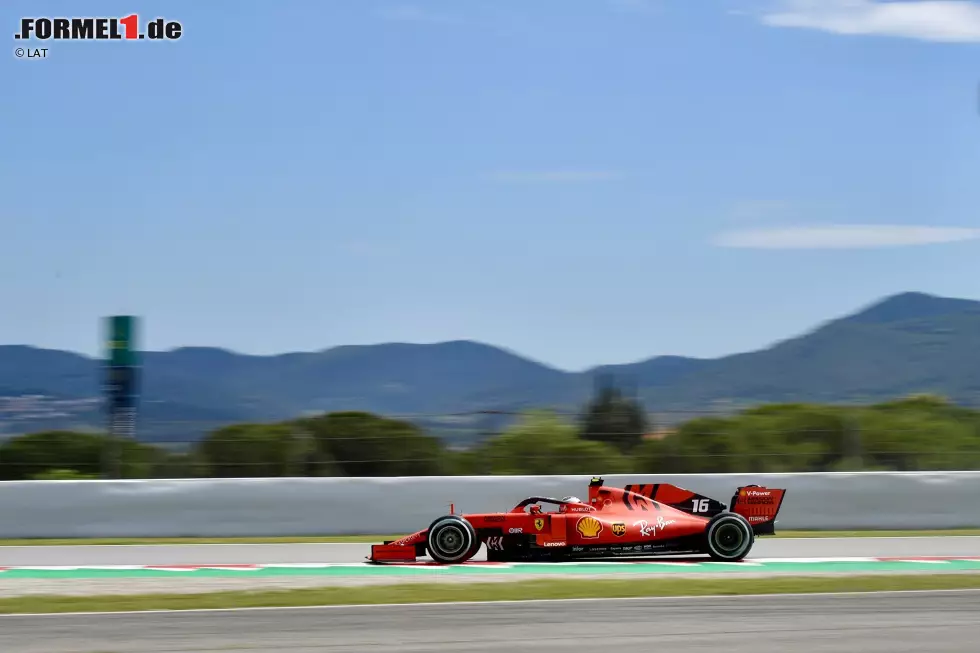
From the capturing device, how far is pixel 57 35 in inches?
782

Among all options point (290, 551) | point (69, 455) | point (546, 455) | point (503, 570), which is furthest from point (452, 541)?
point (69, 455)

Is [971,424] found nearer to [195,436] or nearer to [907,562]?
[907,562]

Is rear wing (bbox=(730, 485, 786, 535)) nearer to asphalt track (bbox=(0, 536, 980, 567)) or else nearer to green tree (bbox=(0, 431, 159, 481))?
asphalt track (bbox=(0, 536, 980, 567))

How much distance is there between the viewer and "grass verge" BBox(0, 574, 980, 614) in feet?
37.2

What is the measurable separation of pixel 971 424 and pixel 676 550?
10105 millimetres

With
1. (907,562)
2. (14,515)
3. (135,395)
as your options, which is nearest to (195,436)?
(135,395)

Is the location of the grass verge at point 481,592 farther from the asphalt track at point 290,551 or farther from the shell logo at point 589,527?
the asphalt track at point 290,551

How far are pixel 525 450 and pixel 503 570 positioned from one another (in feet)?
21.4

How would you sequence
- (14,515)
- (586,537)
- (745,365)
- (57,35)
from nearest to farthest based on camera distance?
(586,537)
(14,515)
(57,35)
(745,365)

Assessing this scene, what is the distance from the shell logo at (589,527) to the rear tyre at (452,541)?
46.7 inches

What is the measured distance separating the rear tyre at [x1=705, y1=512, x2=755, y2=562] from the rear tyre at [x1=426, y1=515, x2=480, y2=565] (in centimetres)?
277

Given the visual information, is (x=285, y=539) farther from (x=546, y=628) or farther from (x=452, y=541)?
(x=546, y=628)

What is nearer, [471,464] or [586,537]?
[586,537]

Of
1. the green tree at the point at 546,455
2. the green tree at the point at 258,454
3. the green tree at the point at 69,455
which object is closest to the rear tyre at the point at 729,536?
the green tree at the point at 546,455
